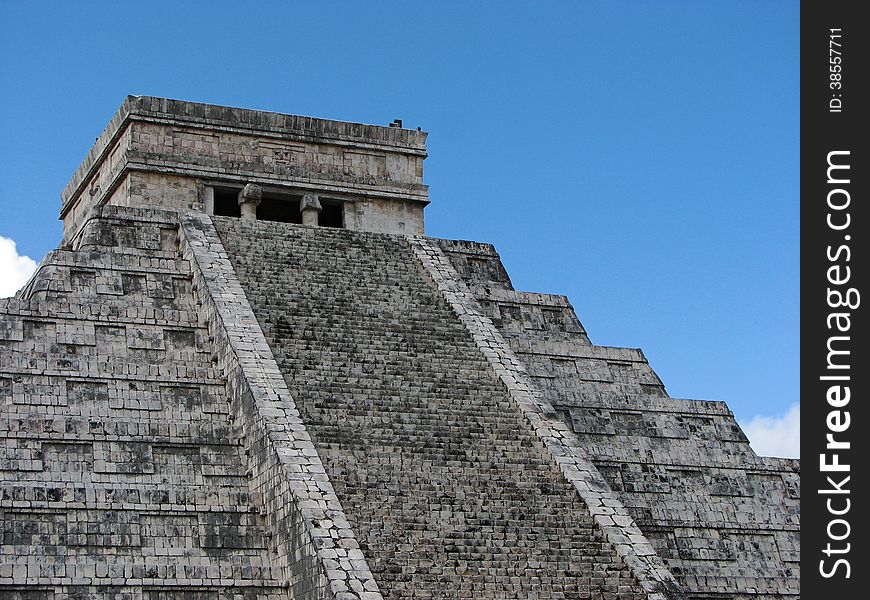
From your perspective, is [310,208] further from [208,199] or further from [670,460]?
[670,460]

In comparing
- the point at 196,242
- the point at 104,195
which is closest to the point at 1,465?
the point at 196,242

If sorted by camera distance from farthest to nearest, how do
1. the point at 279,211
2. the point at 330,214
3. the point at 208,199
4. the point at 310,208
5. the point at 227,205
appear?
1. the point at 279,211
2. the point at 330,214
3. the point at 227,205
4. the point at 310,208
5. the point at 208,199

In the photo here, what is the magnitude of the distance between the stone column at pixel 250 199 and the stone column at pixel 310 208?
2.04ft

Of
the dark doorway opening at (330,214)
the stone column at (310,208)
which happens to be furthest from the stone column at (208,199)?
the dark doorway opening at (330,214)

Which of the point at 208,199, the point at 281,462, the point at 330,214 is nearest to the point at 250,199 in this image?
the point at 208,199

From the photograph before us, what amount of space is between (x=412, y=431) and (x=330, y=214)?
19.6 ft

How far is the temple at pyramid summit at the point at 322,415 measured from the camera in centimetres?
1445

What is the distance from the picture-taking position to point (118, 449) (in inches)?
602

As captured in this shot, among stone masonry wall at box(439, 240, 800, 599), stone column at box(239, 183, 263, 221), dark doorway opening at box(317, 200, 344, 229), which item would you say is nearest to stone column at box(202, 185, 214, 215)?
stone column at box(239, 183, 263, 221)

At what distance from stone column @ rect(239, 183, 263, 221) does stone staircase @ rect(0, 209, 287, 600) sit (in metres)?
2.60

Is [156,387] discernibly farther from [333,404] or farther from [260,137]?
[260,137]

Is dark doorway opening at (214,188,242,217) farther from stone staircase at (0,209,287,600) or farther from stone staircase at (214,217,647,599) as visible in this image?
stone staircase at (0,209,287,600)

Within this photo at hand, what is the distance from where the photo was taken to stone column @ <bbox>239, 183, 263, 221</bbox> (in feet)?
67.1

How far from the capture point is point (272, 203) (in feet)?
70.3
